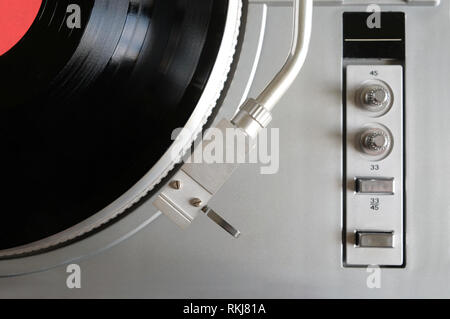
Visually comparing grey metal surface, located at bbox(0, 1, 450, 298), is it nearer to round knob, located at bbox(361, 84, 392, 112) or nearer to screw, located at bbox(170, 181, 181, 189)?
round knob, located at bbox(361, 84, 392, 112)

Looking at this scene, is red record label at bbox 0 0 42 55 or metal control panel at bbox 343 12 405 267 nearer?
red record label at bbox 0 0 42 55

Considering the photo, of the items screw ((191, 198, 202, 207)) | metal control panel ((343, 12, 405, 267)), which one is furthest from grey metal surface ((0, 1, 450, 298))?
screw ((191, 198, 202, 207))

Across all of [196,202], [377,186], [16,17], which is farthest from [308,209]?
[16,17]

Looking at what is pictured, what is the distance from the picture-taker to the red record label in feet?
1.44

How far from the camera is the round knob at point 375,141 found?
1.76 ft

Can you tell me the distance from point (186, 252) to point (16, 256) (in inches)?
7.9

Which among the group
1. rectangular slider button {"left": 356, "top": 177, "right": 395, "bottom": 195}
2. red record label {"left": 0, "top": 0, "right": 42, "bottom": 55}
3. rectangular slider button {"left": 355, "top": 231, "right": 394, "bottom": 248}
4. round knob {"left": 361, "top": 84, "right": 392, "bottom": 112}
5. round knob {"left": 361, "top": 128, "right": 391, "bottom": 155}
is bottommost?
rectangular slider button {"left": 355, "top": 231, "right": 394, "bottom": 248}

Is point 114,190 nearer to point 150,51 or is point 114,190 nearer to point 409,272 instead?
point 150,51

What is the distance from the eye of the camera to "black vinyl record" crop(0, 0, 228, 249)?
0.44 meters

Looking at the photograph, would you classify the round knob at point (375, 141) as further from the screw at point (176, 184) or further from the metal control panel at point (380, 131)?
the screw at point (176, 184)

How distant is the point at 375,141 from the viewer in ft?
1.76

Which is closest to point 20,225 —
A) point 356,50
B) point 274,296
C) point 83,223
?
point 83,223

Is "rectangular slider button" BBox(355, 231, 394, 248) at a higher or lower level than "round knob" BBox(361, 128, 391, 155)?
lower

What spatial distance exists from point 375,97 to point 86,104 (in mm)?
311
